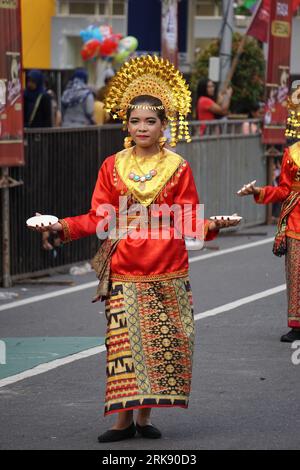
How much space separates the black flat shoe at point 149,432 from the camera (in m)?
7.83

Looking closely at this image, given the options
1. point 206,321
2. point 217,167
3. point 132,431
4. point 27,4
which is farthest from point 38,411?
point 27,4

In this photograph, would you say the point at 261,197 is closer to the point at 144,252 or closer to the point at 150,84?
the point at 150,84

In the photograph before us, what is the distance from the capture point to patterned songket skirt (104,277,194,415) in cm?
777

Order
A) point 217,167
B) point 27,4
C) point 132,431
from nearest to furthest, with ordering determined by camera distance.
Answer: point 132,431, point 217,167, point 27,4

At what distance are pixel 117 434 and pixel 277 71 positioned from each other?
44.2 feet

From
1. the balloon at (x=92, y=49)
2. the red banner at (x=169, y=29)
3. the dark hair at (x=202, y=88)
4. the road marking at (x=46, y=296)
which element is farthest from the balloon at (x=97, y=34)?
the road marking at (x=46, y=296)

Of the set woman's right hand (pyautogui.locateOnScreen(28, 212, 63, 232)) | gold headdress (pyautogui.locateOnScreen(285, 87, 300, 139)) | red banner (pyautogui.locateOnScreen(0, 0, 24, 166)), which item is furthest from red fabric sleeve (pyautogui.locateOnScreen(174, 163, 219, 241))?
red banner (pyautogui.locateOnScreen(0, 0, 24, 166))

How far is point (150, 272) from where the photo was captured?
790cm

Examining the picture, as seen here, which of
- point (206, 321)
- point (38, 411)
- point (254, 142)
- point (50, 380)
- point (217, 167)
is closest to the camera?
point (38, 411)

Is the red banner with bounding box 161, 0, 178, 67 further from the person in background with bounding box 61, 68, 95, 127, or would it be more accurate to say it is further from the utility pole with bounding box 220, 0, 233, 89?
the utility pole with bounding box 220, 0, 233, 89

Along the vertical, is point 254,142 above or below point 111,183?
below

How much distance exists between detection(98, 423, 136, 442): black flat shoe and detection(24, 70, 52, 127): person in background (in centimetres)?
944
